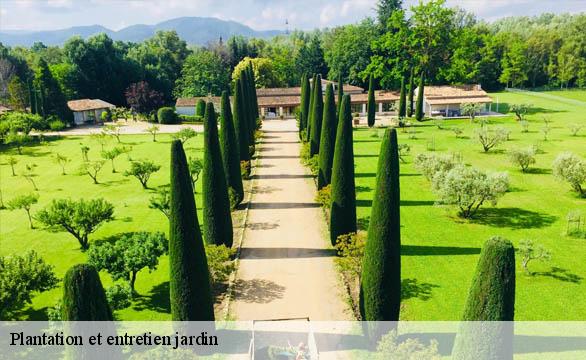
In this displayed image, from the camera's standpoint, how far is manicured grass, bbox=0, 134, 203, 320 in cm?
1990

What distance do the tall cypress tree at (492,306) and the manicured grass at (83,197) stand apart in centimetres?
1247

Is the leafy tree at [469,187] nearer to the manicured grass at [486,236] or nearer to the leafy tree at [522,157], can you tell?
the manicured grass at [486,236]

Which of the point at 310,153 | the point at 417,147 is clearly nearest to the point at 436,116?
the point at 417,147

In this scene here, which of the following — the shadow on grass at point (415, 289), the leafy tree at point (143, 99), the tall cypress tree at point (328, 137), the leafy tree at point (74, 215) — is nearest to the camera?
the shadow on grass at point (415, 289)

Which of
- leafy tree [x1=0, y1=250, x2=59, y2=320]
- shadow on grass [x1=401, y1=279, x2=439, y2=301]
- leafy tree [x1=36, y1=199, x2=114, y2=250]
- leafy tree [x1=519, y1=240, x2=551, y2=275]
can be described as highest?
leafy tree [x1=36, y1=199, x2=114, y2=250]

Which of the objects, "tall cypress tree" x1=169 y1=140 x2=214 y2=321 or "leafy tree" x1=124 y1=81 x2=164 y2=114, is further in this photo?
"leafy tree" x1=124 y1=81 x2=164 y2=114

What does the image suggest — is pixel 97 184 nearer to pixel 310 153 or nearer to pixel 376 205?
pixel 310 153

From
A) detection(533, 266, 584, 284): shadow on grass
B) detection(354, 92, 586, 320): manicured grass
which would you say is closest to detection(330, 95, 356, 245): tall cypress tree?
detection(354, 92, 586, 320): manicured grass

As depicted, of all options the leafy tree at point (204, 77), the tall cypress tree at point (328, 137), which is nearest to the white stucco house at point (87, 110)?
the leafy tree at point (204, 77)

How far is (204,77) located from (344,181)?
7234cm

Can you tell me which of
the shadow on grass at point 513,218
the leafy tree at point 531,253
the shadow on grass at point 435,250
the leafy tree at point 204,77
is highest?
the leafy tree at point 204,77

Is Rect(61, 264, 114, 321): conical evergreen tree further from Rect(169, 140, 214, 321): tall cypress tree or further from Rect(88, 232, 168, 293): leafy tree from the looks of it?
Rect(88, 232, 168, 293): leafy tree

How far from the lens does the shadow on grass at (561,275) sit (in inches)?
800

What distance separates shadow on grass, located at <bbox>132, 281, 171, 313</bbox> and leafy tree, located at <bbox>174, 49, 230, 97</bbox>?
74.0m
